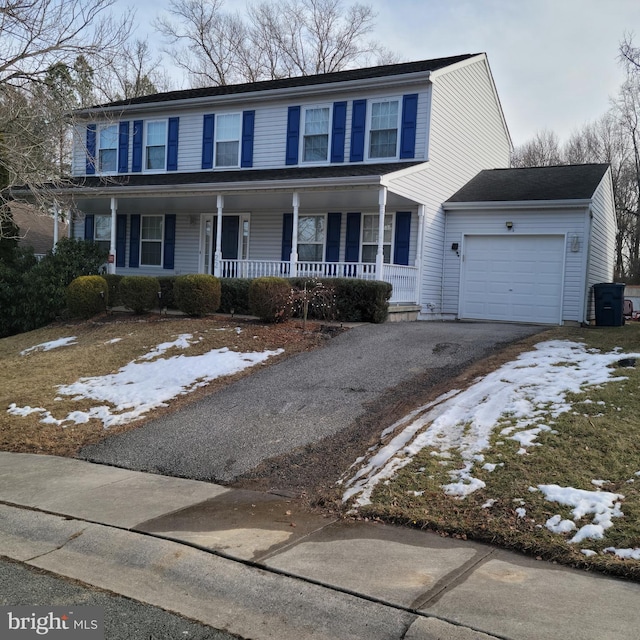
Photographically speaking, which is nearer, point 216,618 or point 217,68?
point 216,618

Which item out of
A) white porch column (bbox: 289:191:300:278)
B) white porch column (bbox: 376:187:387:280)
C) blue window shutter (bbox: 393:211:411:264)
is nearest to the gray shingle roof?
blue window shutter (bbox: 393:211:411:264)

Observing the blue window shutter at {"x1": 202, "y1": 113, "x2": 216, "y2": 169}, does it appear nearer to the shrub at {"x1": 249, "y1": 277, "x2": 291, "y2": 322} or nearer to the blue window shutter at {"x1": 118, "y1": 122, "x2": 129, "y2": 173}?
the blue window shutter at {"x1": 118, "y1": 122, "x2": 129, "y2": 173}

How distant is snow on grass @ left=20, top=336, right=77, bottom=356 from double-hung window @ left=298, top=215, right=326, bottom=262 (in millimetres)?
6859

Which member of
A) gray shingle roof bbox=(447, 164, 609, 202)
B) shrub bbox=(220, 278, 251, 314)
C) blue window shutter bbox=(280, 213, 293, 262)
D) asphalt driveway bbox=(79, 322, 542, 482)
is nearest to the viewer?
asphalt driveway bbox=(79, 322, 542, 482)

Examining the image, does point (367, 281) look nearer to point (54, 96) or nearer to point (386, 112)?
point (386, 112)

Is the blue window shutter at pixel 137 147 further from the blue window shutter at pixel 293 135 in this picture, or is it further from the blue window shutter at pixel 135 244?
the blue window shutter at pixel 293 135

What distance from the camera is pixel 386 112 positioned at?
659 inches

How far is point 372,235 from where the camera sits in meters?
17.2

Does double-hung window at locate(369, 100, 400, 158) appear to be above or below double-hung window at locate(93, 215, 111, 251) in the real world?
above

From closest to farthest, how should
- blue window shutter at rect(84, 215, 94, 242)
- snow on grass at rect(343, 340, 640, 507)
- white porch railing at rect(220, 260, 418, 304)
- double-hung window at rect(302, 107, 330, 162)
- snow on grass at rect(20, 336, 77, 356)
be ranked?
snow on grass at rect(343, 340, 640, 507)
snow on grass at rect(20, 336, 77, 356)
white porch railing at rect(220, 260, 418, 304)
double-hung window at rect(302, 107, 330, 162)
blue window shutter at rect(84, 215, 94, 242)

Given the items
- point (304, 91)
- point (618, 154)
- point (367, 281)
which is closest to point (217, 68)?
point (304, 91)

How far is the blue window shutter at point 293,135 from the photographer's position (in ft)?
58.5

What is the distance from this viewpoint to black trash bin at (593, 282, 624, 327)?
15.7 m

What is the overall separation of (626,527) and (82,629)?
3.65 m
